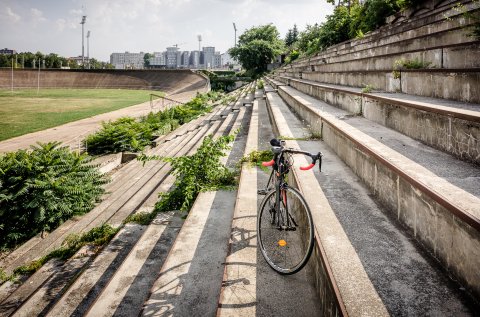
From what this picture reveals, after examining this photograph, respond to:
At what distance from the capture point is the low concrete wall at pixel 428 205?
4.66ft

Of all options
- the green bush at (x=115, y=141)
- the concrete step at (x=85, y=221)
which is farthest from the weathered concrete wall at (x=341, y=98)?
the green bush at (x=115, y=141)

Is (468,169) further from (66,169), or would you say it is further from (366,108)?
(66,169)

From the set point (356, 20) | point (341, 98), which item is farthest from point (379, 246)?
point (356, 20)

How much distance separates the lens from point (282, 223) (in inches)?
97.5

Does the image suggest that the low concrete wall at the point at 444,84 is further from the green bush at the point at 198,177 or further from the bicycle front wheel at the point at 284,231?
the green bush at the point at 198,177

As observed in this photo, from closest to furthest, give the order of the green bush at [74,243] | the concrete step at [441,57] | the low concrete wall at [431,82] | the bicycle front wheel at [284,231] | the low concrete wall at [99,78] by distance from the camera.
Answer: the bicycle front wheel at [284,231], the low concrete wall at [431,82], the concrete step at [441,57], the green bush at [74,243], the low concrete wall at [99,78]

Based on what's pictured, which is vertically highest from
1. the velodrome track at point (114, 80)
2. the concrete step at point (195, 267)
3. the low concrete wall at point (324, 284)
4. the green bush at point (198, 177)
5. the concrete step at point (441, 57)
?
the velodrome track at point (114, 80)

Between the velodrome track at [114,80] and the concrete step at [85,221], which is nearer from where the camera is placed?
the concrete step at [85,221]

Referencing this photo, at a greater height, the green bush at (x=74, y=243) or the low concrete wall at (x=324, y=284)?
the low concrete wall at (x=324, y=284)

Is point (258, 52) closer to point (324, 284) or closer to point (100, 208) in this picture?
point (100, 208)

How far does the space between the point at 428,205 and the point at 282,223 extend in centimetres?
109

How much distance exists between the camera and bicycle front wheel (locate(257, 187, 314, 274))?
2280 millimetres

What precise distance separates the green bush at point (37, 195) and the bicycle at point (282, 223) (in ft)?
14.5

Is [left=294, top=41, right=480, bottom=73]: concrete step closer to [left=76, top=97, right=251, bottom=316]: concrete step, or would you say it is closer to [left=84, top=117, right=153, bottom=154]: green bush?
[left=76, top=97, right=251, bottom=316]: concrete step
